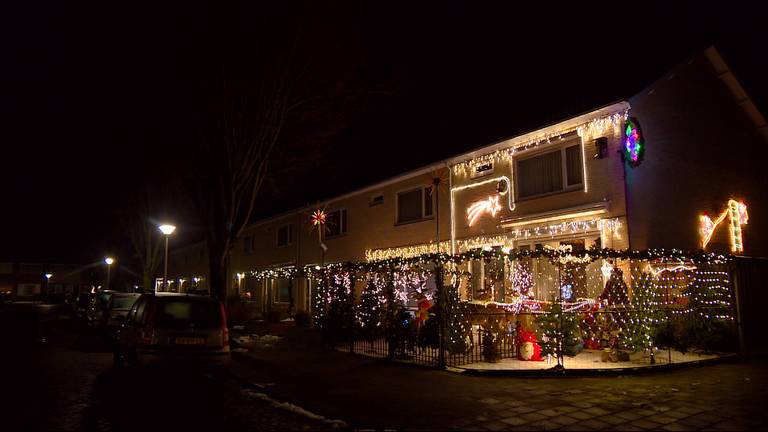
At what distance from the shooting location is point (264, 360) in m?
12.1

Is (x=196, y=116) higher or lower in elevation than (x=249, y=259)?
higher

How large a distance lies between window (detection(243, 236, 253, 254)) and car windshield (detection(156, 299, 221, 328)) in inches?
961

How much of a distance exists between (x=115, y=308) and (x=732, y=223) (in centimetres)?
1747

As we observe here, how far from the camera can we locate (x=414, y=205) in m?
19.5

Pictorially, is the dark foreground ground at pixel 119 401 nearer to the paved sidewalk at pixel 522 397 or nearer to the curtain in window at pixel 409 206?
the paved sidewalk at pixel 522 397

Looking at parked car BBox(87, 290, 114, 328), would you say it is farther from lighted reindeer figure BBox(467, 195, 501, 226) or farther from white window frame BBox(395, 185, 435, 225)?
lighted reindeer figure BBox(467, 195, 501, 226)

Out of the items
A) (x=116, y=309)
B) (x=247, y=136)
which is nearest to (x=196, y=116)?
(x=247, y=136)

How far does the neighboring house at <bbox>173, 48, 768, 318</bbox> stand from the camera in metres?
12.4

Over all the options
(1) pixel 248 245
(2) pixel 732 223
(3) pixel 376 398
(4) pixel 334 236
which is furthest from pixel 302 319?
(1) pixel 248 245

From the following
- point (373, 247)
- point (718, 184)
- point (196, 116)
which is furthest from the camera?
point (373, 247)

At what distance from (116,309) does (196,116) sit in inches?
248

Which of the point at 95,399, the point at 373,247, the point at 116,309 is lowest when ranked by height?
the point at 95,399

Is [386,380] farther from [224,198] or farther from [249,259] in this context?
[249,259]

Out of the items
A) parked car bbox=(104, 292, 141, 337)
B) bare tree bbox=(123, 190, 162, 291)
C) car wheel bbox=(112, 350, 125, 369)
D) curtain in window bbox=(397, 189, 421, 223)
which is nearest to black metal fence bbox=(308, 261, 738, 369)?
car wheel bbox=(112, 350, 125, 369)
